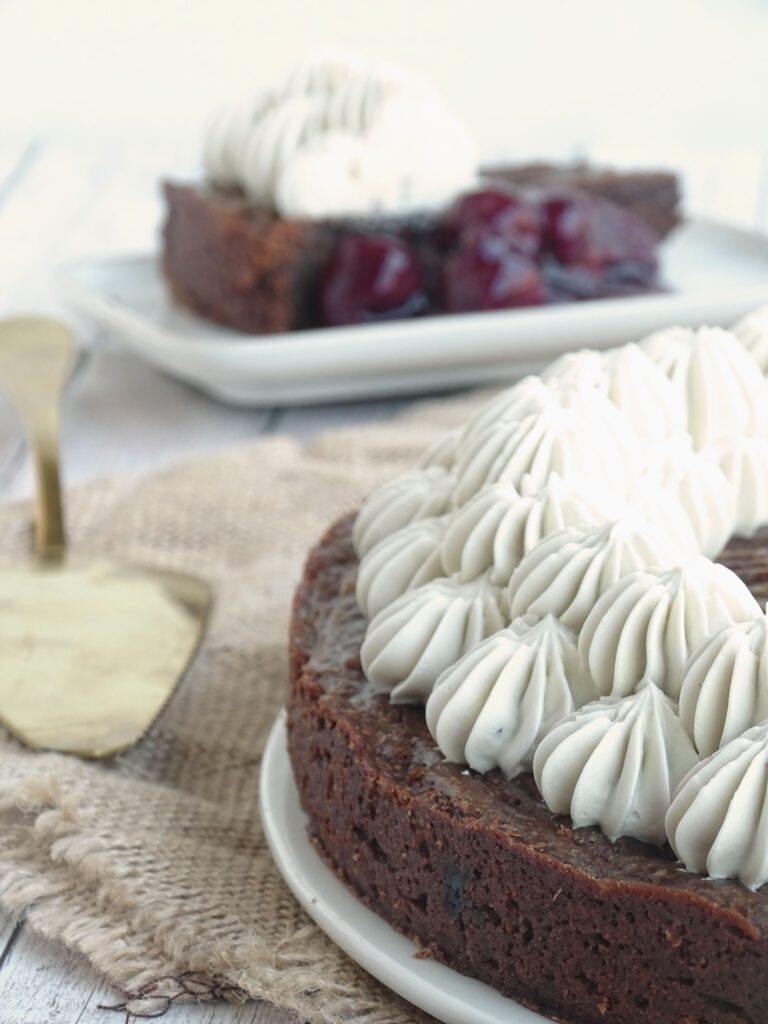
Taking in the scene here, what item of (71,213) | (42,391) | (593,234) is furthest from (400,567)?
(71,213)

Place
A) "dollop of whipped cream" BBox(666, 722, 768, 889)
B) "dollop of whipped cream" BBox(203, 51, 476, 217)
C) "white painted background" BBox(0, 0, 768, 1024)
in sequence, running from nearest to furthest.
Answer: "dollop of whipped cream" BBox(666, 722, 768, 889) → "dollop of whipped cream" BBox(203, 51, 476, 217) → "white painted background" BBox(0, 0, 768, 1024)

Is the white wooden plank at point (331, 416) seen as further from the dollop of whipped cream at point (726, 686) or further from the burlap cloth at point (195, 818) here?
the dollop of whipped cream at point (726, 686)

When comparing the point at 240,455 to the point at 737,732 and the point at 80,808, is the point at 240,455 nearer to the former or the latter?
the point at 80,808

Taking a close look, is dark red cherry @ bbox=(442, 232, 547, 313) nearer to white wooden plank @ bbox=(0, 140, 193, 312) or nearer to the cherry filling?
the cherry filling

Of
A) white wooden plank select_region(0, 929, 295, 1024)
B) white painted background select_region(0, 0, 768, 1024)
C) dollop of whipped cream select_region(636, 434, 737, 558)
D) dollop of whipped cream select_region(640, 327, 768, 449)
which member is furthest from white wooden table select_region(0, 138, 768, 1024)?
dollop of whipped cream select_region(640, 327, 768, 449)

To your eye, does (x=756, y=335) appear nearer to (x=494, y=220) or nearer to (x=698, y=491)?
(x=698, y=491)

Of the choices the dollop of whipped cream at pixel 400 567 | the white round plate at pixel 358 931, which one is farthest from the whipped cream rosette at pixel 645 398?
the white round plate at pixel 358 931
